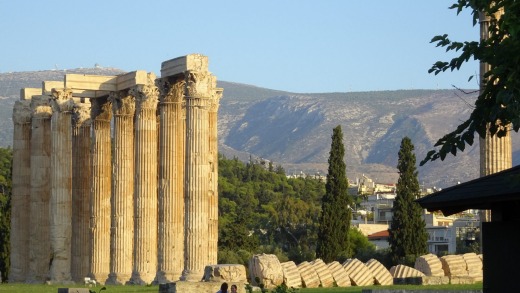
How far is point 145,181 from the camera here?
4875 centimetres

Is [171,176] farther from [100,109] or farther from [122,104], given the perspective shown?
[100,109]

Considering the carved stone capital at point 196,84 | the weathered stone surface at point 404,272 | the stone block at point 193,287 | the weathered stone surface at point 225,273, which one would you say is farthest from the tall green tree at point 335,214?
the stone block at point 193,287

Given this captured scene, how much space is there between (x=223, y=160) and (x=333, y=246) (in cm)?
8020

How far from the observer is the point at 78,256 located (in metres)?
52.8

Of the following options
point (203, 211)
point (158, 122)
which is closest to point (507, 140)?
point (203, 211)

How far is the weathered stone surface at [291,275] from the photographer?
40906 mm

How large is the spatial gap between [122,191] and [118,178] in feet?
1.71

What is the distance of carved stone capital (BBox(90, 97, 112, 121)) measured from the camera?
52562mm

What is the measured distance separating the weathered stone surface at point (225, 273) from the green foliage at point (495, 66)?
18853 mm

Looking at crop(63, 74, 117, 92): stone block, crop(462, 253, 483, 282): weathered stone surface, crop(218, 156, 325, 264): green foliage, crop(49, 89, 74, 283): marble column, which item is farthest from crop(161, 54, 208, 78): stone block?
crop(218, 156, 325, 264): green foliage

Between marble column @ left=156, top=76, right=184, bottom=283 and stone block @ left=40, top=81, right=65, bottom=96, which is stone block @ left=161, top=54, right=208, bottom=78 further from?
stone block @ left=40, top=81, right=65, bottom=96

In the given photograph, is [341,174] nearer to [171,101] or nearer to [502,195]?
[171,101]

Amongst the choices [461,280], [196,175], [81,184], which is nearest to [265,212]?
[81,184]

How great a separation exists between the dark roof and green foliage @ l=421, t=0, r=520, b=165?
2.01ft
